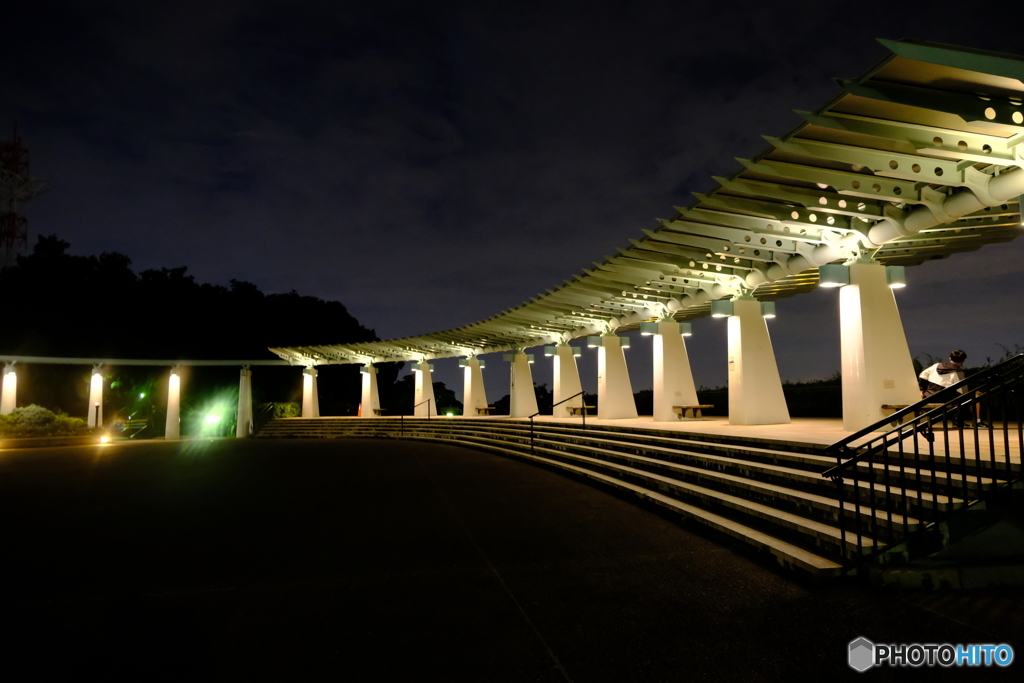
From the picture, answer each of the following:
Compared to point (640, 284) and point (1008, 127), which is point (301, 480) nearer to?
point (640, 284)

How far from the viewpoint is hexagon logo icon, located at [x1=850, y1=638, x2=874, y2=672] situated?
3.35 meters

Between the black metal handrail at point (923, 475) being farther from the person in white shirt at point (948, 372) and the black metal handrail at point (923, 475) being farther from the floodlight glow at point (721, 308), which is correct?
the floodlight glow at point (721, 308)

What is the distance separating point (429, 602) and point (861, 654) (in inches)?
118

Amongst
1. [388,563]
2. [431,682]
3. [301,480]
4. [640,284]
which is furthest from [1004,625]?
[640,284]

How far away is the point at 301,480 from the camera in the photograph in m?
11.1

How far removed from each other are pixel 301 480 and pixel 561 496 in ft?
17.7

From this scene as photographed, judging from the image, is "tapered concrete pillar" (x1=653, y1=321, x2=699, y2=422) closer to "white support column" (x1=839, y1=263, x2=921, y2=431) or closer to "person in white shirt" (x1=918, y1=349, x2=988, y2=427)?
"white support column" (x1=839, y1=263, x2=921, y2=431)

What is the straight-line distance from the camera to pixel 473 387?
27.8 m

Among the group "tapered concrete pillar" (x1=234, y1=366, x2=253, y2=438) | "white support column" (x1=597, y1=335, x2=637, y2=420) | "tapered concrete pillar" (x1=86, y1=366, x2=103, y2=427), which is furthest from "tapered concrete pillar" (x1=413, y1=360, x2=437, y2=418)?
"tapered concrete pillar" (x1=86, y1=366, x2=103, y2=427)

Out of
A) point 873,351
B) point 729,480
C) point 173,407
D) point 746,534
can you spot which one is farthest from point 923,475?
point 173,407

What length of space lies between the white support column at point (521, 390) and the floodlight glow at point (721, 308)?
11.3 m

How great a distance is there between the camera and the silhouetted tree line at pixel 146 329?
126ft

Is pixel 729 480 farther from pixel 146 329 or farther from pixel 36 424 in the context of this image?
pixel 146 329

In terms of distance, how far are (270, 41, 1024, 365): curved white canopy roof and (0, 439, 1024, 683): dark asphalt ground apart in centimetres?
477
